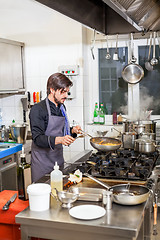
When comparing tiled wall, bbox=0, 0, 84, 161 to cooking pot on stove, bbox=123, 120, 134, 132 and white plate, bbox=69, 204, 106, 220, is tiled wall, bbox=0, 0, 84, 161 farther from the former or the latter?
white plate, bbox=69, 204, 106, 220

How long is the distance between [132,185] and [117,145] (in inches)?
25.3

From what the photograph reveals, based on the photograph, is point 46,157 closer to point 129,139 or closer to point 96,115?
point 129,139

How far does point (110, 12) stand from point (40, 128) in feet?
4.30

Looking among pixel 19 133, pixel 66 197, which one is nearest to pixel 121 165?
pixel 66 197

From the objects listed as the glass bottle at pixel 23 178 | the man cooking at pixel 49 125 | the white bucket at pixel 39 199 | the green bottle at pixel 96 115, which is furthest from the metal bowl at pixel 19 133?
the white bucket at pixel 39 199

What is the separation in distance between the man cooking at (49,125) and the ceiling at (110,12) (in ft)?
1.74

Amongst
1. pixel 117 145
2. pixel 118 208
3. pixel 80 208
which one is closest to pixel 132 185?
pixel 118 208

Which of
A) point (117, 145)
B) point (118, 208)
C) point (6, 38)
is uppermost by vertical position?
point (6, 38)

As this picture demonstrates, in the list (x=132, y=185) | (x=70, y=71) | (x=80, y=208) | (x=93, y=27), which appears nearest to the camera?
(x=80, y=208)

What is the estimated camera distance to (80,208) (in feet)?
5.38

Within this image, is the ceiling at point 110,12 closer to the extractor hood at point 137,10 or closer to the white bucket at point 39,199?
the extractor hood at point 137,10

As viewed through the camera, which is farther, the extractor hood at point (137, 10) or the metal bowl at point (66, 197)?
the extractor hood at point (137, 10)

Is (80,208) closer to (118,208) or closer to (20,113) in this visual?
(118,208)

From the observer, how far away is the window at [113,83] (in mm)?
4281
